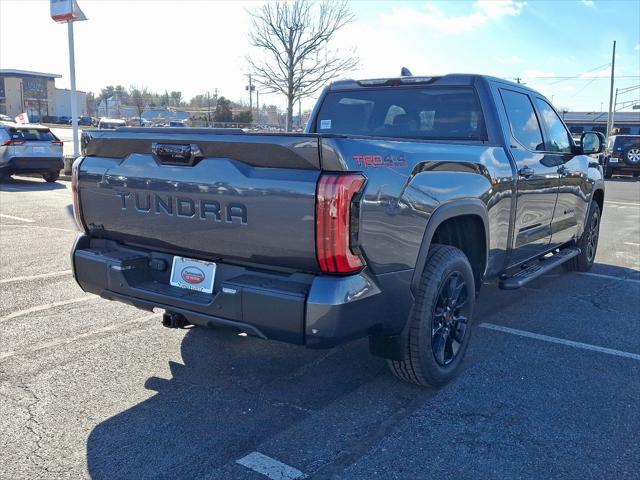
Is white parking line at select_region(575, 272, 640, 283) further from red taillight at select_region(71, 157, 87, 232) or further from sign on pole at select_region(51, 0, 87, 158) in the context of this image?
sign on pole at select_region(51, 0, 87, 158)

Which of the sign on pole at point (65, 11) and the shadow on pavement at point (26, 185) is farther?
the sign on pole at point (65, 11)

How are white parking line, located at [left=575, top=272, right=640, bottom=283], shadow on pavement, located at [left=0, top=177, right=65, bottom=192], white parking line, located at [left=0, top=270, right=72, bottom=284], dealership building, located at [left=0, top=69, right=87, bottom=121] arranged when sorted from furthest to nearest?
1. dealership building, located at [left=0, top=69, right=87, bottom=121]
2. shadow on pavement, located at [left=0, top=177, right=65, bottom=192]
3. white parking line, located at [left=575, top=272, right=640, bottom=283]
4. white parking line, located at [left=0, top=270, right=72, bottom=284]

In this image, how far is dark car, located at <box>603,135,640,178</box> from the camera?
23797 millimetres

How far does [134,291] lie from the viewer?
3521 mm

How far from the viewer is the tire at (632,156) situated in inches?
935

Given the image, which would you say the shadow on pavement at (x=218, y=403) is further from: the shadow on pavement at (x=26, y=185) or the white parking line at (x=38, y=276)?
the shadow on pavement at (x=26, y=185)

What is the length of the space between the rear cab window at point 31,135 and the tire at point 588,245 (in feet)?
45.0

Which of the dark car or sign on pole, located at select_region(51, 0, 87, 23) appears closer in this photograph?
sign on pole, located at select_region(51, 0, 87, 23)

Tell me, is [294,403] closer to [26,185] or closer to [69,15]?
[26,185]

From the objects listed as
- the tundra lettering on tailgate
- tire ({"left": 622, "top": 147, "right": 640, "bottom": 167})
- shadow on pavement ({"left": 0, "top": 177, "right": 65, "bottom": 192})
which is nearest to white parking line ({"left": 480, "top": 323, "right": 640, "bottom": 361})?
the tundra lettering on tailgate

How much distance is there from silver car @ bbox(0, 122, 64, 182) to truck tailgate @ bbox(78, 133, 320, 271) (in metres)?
13.4

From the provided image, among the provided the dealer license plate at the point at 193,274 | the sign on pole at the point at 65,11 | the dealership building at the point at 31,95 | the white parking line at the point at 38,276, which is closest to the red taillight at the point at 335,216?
the dealer license plate at the point at 193,274

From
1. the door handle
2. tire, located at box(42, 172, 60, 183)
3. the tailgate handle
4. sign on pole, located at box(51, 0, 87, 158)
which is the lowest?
tire, located at box(42, 172, 60, 183)

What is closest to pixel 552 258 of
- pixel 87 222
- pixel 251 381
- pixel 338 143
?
pixel 251 381
